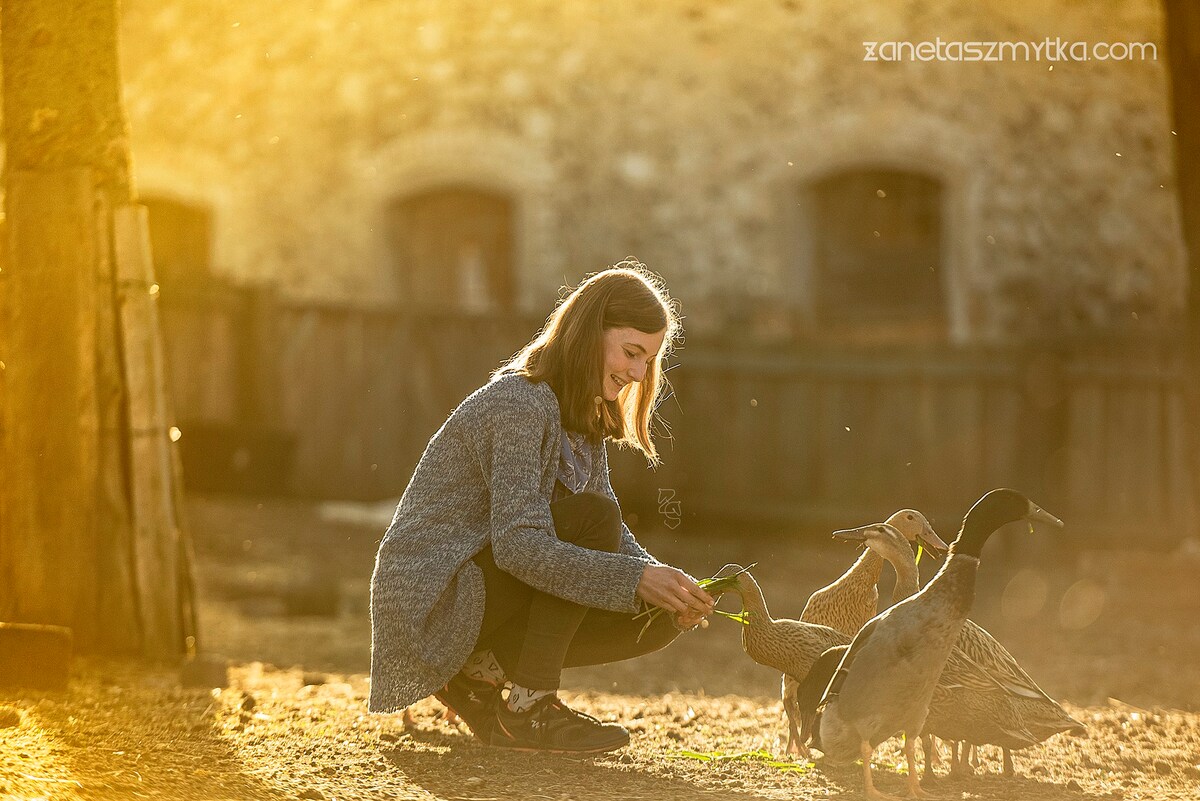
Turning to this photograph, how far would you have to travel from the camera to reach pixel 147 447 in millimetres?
4691

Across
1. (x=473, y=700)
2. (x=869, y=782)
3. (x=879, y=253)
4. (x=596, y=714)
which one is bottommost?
(x=596, y=714)

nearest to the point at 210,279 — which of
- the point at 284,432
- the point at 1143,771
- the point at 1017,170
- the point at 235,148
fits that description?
the point at 284,432

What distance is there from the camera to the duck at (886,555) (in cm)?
340

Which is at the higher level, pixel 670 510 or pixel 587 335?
pixel 587 335

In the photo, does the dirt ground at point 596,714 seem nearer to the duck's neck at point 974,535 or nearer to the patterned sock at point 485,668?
the patterned sock at point 485,668

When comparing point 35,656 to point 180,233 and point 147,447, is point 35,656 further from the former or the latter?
point 180,233

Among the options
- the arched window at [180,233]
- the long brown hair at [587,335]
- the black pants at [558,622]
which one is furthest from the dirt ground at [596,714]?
the arched window at [180,233]

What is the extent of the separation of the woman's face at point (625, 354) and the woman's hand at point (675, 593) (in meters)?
0.52

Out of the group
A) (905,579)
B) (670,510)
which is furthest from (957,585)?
(670,510)

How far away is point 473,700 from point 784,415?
5.72 meters

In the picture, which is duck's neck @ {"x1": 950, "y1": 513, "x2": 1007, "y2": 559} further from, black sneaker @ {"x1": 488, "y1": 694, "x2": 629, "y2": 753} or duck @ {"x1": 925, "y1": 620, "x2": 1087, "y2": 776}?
black sneaker @ {"x1": 488, "y1": 694, "x2": 629, "y2": 753}

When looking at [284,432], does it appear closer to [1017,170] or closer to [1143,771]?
[1017,170]

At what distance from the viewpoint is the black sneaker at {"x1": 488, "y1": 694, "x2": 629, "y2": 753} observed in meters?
3.50

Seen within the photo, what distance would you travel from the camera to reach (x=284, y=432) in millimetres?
9680
